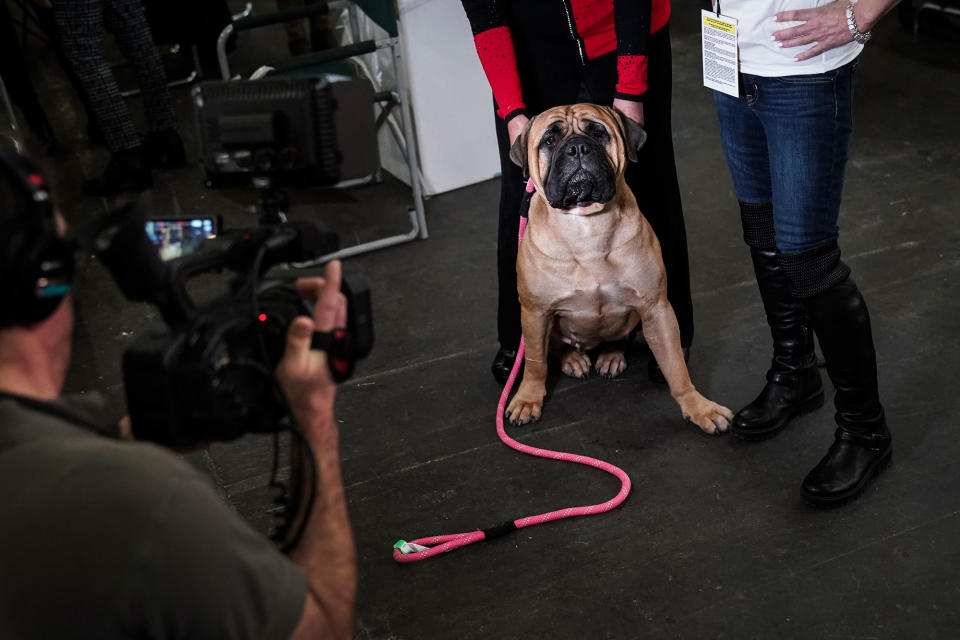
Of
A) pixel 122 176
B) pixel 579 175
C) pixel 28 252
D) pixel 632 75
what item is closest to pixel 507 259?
pixel 579 175

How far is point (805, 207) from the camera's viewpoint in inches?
97.3

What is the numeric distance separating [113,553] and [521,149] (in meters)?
2.08

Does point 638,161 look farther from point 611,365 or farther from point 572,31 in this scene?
point 611,365

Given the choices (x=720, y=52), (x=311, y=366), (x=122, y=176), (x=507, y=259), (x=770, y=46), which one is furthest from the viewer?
(x=122, y=176)

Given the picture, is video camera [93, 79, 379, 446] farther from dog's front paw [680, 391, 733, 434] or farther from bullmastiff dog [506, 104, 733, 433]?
dog's front paw [680, 391, 733, 434]

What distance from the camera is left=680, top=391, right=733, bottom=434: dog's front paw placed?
9.83 ft

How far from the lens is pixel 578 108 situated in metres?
2.87

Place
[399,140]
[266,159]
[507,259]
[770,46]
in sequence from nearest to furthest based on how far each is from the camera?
[266,159] < [770,46] < [507,259] < [399,140]

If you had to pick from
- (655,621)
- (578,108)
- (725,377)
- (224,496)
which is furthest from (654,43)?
(224,496)

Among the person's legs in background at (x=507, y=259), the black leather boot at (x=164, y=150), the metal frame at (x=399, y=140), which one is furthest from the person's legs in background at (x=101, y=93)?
the person's legs in background at (x=507, y=259)

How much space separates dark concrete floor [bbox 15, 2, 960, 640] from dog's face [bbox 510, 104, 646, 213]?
0.75 metres

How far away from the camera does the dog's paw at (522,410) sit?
10.4 feet

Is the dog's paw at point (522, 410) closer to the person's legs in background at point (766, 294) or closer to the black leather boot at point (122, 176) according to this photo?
the person's legs in background at point (766, 294)

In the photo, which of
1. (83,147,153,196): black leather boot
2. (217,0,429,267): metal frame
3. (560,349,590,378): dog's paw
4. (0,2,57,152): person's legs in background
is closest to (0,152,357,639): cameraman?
(560,349,590,378): dog's paw
